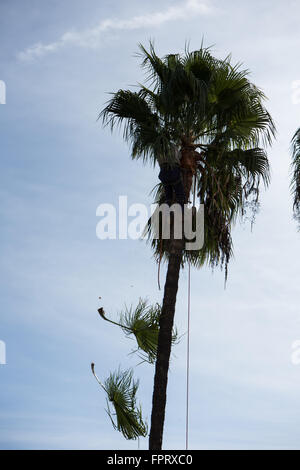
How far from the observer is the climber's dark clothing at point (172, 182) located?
1530cm

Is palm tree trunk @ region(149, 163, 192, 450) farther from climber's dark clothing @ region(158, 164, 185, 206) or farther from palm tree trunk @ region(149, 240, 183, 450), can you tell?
climber's dark clothing @ region(158, 164, 185, 206)

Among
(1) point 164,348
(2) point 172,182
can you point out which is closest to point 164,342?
(1) point 164,348

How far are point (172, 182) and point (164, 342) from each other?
11.3ft

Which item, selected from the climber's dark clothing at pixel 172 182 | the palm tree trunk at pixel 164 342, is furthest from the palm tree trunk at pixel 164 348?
the climber's dark clothing at pixel 172 182

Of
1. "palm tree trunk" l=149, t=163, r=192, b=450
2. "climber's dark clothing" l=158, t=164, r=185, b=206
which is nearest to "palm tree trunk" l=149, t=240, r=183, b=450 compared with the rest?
"palm tree trunk" l=149, t=163, r=192, b=450

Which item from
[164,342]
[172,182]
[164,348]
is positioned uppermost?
[172,182]

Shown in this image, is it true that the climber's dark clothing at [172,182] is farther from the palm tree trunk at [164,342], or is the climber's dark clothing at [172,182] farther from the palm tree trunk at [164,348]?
the palm tree trunk at [164,348]

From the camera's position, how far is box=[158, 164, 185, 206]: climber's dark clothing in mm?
15305

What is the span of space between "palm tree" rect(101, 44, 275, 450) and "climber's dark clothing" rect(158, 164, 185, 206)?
17cm

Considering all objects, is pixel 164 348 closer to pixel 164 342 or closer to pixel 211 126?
pixel 164 342

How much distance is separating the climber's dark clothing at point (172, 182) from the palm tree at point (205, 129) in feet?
0.57

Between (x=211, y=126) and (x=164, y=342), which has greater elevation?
(x=211, y=126)

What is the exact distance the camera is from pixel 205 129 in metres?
16.2

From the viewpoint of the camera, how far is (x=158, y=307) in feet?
50.6
